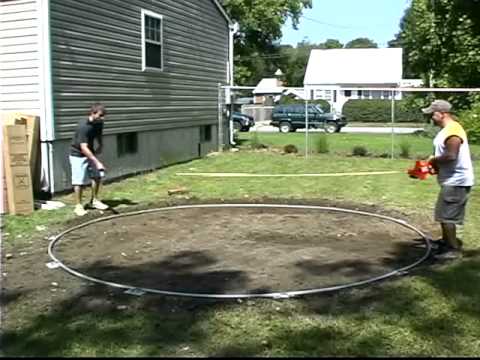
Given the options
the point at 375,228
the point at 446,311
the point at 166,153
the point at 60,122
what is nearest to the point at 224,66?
the point at 166,153

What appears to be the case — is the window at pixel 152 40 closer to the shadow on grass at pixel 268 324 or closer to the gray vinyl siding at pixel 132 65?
the gray vinyl siding at pixel 132 65

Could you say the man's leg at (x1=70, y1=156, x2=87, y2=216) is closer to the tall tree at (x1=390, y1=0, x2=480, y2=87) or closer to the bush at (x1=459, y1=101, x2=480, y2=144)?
the bush at (x1=459, y1=101, x2=480, y2=144)

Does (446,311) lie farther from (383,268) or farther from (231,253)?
(231,253)

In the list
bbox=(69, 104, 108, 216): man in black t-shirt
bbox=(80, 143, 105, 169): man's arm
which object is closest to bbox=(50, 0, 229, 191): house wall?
bbox=(69, 104, 108, 216): man in black t-shirt

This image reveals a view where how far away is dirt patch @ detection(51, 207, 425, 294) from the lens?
5934 millimetres

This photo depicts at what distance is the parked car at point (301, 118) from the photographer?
35656 mm

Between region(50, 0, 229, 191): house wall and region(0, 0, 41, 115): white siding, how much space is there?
33 cm

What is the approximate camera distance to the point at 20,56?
11.0 m

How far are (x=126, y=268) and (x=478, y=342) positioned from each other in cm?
347

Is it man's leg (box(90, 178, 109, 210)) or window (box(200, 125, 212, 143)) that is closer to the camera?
man's leg (box(90, 178, 109, 210))

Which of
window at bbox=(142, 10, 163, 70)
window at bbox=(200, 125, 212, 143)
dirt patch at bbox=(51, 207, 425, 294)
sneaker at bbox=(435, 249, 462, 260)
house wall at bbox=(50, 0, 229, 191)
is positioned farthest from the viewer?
window at bbox=(200, 125, 212, 143)

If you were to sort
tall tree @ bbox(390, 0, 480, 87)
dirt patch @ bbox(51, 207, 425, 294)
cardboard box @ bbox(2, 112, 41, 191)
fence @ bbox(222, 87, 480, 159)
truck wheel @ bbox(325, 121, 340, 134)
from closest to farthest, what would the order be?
dirt patch @ bbox(51, 207, 425, 294)
cardboard box @ bbox(2, 112, 41, 191)
fence @ bbox(222, 87, 480, 159)
tall tree @ bbox(390, 0, 480, 87)
truck wheel @ bbox(325, 121, 340, 134)

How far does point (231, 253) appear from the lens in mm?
6961

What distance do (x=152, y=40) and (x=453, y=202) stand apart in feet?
33.0
